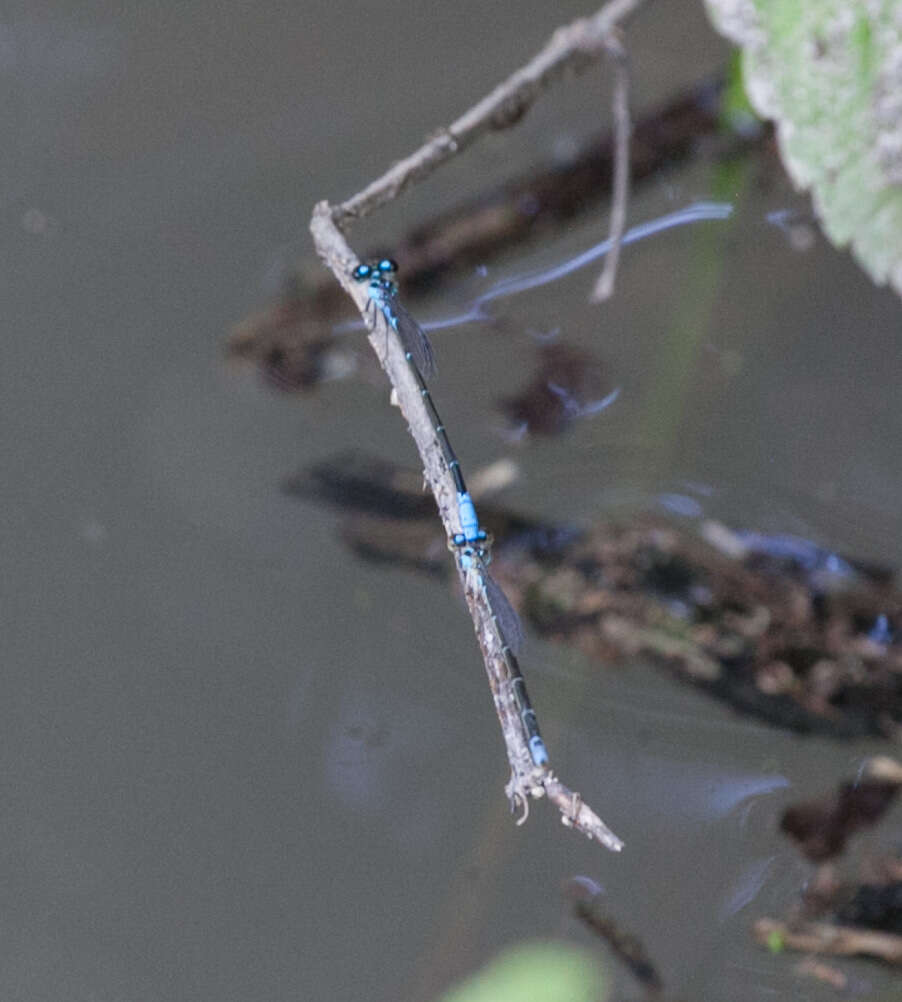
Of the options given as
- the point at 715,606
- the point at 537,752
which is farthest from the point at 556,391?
the point at 537,752

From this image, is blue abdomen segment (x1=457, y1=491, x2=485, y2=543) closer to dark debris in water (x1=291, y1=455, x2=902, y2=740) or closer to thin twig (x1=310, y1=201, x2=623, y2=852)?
thin twig (x1=310, y1=201, x2=623, y2=852)

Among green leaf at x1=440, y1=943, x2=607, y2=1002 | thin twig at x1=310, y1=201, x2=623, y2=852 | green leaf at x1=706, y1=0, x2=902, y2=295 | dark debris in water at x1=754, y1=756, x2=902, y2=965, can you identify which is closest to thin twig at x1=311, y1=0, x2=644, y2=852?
thin twig at x1=310, y1=201, x2=623, y2=852

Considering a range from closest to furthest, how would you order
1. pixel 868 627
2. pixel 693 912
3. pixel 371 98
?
pixel 693 912
pixel 868 627
pixel 371 98

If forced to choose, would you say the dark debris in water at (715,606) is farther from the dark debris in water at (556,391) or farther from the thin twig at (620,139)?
the thin twig at (620,139)

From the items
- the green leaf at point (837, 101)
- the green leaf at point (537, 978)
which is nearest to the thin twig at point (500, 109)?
the green leaf at point (837, 101)

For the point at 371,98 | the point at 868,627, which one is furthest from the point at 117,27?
the point at 868,627

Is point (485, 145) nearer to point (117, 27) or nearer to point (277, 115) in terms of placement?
point (277, 115)
